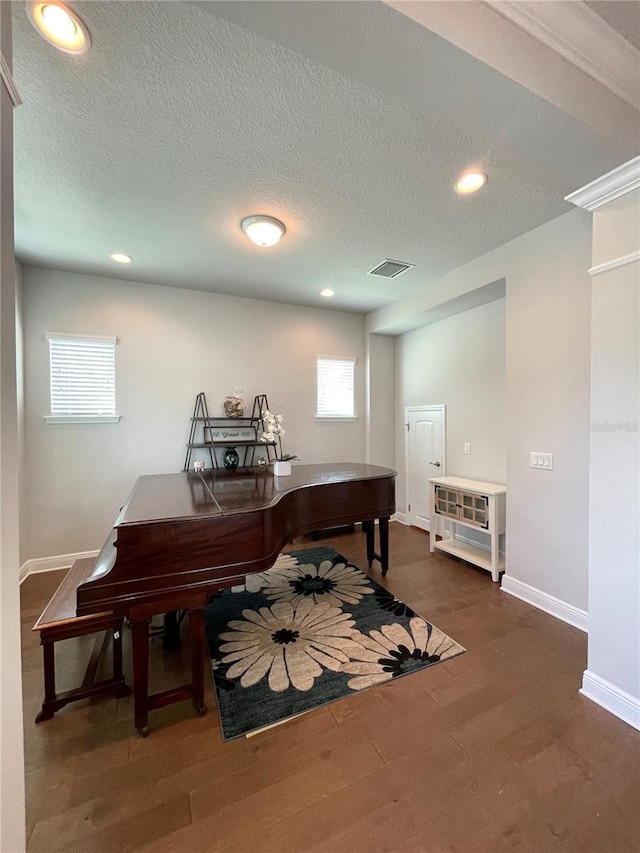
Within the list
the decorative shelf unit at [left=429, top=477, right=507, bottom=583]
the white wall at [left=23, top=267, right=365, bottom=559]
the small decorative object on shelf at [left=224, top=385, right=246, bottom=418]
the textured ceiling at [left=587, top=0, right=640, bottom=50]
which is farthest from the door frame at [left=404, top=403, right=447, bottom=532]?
the textured ceiling at [left=587, top=0, right=640, bottom=50]

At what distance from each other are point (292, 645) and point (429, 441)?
2902 mm

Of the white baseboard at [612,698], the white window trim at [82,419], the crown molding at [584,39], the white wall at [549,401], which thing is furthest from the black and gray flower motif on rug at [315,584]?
the crown molding at [584,39]

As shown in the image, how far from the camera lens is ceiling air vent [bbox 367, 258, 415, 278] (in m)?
3.12

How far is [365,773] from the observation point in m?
1.33

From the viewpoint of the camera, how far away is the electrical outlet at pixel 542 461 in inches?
97.0

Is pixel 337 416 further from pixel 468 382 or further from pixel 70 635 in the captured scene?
→ pixel 70 635

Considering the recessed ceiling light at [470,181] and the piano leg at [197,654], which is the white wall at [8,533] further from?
the recessed ceiling light at [470,181]

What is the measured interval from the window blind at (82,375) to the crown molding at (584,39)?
369 cm

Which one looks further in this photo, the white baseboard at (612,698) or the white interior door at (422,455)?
the white interior door at (422,455)

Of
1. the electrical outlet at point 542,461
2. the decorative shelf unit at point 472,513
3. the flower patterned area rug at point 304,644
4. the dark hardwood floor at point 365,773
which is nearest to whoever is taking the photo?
the dark hardwood floor at point 365,773

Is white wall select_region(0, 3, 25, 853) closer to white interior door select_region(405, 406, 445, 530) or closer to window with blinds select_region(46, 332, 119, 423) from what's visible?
window with blinds select_region(46, 332, 119, 423)

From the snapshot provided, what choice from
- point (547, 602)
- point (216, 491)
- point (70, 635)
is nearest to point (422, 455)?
point (547, 602)

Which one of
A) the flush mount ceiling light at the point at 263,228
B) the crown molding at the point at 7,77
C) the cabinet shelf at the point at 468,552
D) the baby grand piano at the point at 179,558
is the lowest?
the cabinet shelf at the point at 468,552

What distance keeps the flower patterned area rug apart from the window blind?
2307 mm
